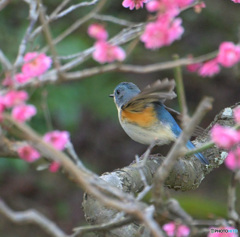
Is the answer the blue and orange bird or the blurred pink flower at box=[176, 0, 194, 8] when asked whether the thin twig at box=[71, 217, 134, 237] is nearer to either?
the blurred pink flower at box=[176, 0, 194, 8]

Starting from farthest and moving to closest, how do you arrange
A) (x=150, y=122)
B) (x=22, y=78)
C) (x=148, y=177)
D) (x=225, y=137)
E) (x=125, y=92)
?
1. (x=125, y=92)
2. (x=150, y=122)
3. (x=148, y=177)
4. (x=22, y=78)
5. (x=225, y=137)

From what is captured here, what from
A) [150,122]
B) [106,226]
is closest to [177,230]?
[106,226]

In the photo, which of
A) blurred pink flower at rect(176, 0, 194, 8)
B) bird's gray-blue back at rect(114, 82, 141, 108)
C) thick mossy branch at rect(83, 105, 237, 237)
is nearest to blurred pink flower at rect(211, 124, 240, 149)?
blurred pink flower at rect(176, 0, 194, 8)

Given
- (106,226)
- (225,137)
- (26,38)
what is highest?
(26,38)

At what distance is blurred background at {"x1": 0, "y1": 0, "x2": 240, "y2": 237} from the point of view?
5.84 m

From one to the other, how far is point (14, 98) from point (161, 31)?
486 millimetres

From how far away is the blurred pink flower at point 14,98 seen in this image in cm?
159

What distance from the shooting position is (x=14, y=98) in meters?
1.60

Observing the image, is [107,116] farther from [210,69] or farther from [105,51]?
[105,51]

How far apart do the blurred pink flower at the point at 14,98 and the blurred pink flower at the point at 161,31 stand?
16.2 inches

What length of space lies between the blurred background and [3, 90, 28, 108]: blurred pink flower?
3968 mm

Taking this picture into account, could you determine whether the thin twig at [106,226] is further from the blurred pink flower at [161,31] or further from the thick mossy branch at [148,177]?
the blurred pink flower at [161,31]

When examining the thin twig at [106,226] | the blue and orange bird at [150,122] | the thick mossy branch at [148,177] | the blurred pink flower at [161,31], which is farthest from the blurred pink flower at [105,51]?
the blue and orange bird at [150,122]

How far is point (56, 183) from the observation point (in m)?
6.41
